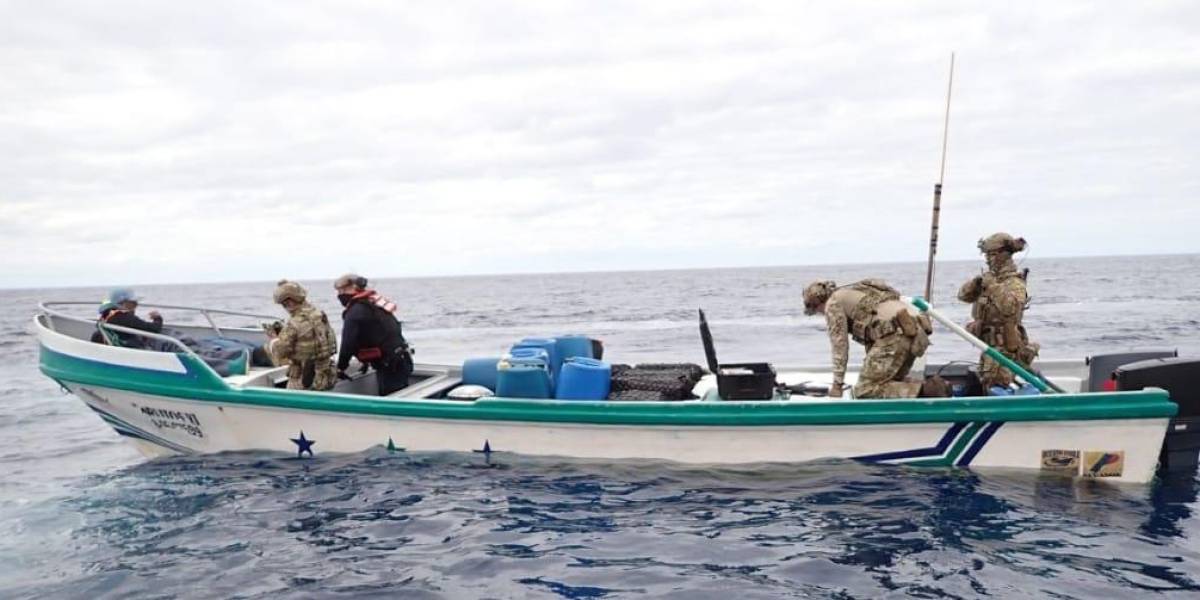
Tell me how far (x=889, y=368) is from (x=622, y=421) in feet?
8.14

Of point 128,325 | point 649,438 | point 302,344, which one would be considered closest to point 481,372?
point 302,344

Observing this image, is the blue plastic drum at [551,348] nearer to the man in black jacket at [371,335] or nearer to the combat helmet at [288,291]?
the man in black jacket at [371,335]

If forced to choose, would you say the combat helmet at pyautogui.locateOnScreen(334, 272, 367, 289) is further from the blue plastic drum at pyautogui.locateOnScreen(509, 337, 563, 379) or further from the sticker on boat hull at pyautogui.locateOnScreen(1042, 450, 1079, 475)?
the sticker on boat hull at pyautogui.locateOnScreen(1042, 450, 1079, 475)

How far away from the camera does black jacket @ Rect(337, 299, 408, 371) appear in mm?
8758

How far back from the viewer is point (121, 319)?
31.9 feet

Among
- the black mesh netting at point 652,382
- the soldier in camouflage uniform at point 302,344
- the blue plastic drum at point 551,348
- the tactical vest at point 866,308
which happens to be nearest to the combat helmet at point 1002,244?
the tactical vest at point 866,308

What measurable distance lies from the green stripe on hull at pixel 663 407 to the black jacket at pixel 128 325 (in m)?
0.74

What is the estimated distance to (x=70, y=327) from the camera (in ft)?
36.6

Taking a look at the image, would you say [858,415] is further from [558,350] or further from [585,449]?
[558,350]

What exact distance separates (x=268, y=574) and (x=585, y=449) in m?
2.99

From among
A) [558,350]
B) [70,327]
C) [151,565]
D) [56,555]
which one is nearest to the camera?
[151,565]

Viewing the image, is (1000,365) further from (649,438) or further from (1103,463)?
(649,438)

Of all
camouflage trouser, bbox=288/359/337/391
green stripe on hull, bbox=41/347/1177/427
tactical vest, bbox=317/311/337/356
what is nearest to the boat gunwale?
green stripe on hull, bbox=41/347/1177/427

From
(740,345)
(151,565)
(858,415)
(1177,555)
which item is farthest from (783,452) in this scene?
(740,345)
